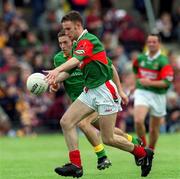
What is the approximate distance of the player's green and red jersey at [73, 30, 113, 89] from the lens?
38.0 feet

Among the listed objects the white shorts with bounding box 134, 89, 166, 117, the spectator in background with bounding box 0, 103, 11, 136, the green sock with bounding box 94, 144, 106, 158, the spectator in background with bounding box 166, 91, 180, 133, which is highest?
the green sock with bounding box 94, 144, 106, 158

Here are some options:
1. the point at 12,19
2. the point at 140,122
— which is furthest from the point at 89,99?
the point at 12,19

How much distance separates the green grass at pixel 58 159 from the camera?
12758mm

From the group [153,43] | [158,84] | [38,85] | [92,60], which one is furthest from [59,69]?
[153,43]

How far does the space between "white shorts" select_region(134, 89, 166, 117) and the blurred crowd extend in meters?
6.24

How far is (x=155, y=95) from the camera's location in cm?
1631

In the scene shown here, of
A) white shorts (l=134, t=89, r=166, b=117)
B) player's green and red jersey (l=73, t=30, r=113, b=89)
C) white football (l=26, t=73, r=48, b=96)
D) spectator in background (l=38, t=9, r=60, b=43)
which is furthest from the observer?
spectator in background (l=38, t=9, r=60, b=43)

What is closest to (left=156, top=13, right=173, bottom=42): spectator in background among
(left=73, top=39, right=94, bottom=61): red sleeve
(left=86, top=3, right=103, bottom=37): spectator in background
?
(left=86, top=3, right=103, bottom=37): spectator in background

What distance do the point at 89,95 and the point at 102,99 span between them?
199mm

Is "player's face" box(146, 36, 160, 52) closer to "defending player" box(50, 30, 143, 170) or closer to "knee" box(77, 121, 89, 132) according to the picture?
"defending player" box(50, 30, 143, 170)

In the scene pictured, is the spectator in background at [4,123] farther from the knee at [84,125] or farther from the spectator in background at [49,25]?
the knee at [84,125]

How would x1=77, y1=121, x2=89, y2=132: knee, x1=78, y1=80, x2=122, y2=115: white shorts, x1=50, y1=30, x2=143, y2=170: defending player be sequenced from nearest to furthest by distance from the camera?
x1=78, y1=80, x2=122, y2=115: white shorts < x1=50, y1=30, x2=143, y2=170: defending player < x1=77, y1=121, x2=89, y2=132: knee

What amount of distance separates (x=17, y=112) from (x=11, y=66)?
143 cm

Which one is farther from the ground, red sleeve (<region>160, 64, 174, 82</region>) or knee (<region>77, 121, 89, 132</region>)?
knee (<region>77, 121, 89, 132</region>)
